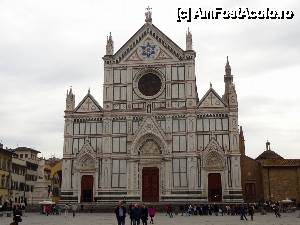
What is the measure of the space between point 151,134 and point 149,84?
622 centimetres

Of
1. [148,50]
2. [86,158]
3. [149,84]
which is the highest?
[148,50]

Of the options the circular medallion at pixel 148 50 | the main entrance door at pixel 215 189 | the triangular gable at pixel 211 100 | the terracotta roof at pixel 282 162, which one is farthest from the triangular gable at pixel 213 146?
the circular medallion at pixel 148 50

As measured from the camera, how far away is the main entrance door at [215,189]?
156ft

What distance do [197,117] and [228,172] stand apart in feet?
23.1

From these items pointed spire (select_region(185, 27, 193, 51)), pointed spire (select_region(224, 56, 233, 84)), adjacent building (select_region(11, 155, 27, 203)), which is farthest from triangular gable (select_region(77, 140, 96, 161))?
adjacent building (select_region(11, 155, 27, 203))

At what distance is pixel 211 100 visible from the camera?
49781 mm

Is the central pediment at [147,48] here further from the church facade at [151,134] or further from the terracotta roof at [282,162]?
the terracotta roof at [282,162]

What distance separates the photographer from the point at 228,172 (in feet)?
157

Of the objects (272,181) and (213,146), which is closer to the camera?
(213,146)

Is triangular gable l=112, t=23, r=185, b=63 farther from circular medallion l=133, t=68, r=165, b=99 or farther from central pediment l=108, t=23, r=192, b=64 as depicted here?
circular medallion l=133, t=68, r=165, b=99

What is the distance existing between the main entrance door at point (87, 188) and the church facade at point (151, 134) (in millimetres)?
114

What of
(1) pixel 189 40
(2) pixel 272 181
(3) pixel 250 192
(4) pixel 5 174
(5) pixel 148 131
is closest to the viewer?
(5) pixel 148 131

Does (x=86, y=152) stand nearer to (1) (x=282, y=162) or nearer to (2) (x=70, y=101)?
(2) (x=70, y=101)

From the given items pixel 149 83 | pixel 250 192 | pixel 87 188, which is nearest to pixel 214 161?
pixel 250 192
